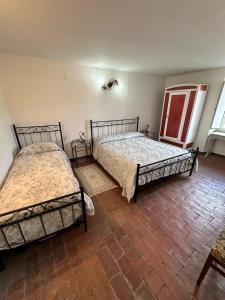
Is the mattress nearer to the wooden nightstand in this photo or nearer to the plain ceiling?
the wooden nightstand

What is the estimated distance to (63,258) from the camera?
1.59 meters

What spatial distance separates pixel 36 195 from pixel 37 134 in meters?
2.19

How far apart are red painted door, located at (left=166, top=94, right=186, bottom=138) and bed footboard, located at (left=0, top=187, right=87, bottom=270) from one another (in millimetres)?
3997

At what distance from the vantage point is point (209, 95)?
4.11 m

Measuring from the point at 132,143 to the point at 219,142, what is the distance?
3.01 m

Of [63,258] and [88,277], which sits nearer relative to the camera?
[88,277]

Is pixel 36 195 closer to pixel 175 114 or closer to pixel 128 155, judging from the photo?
pixel 128 155

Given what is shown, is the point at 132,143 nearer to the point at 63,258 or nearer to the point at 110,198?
the point at 110,198

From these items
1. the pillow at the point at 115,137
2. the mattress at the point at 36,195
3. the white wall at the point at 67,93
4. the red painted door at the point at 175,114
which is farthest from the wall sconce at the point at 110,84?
the mattress at the point at 36,195

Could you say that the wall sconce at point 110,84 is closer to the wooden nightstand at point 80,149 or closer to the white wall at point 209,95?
the wooden nightstand at point 80,149

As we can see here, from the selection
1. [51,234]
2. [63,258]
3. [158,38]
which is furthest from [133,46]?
[63,258]

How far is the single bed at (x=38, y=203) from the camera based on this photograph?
54.9 inches

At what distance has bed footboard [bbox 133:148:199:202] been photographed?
2.42 meters

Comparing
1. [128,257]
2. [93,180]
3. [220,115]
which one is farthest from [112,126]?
[128,257]
